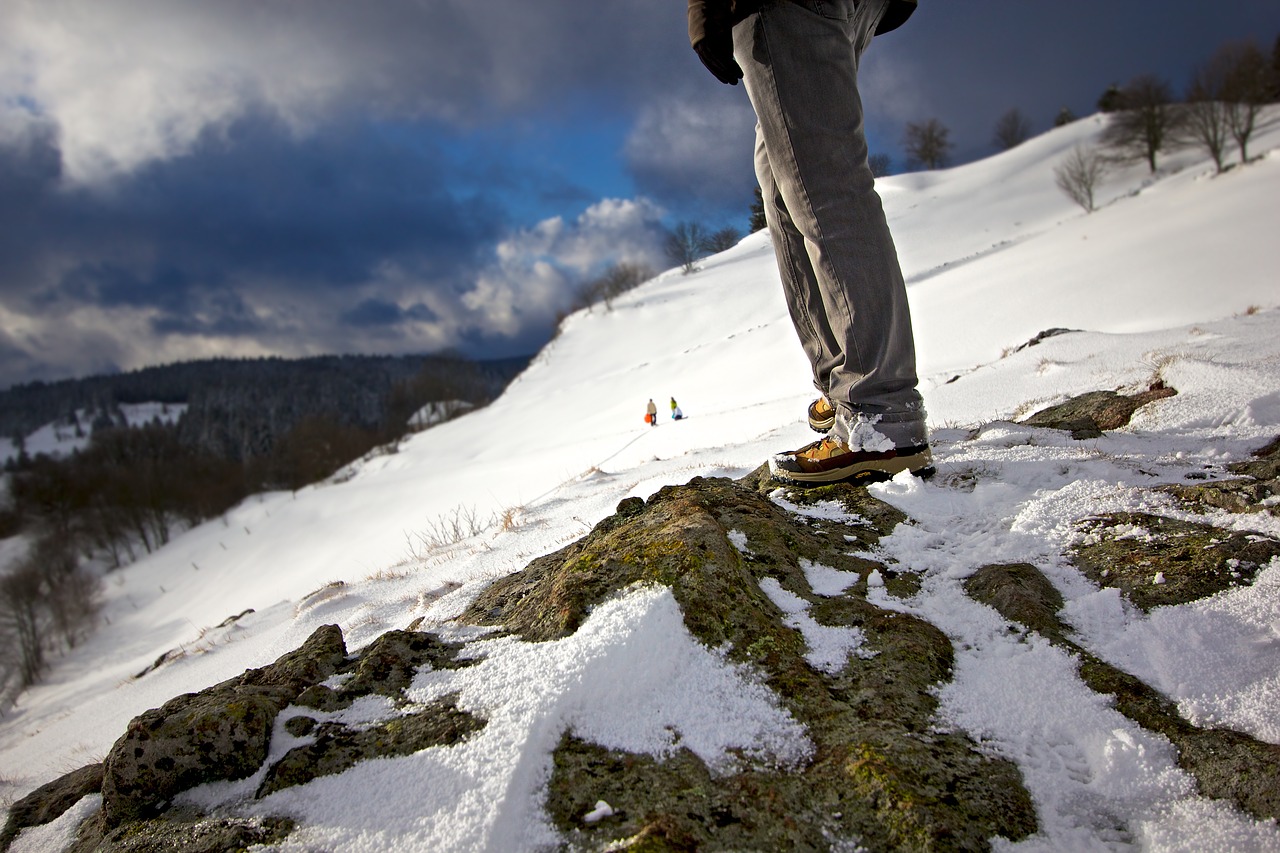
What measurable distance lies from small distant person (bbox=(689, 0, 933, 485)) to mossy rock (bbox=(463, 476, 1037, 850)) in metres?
0.64

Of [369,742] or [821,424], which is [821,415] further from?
[369,742]

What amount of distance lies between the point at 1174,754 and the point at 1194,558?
70 centimetres

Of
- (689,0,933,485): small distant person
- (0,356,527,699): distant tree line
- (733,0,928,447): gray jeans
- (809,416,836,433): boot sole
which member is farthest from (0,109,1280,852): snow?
(0,356,527,699): distant tree line

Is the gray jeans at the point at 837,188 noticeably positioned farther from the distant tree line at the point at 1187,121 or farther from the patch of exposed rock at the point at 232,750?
the distant tree line at the point at 1187,121

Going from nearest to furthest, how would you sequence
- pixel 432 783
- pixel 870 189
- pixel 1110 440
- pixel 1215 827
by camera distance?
pixel 1215 827, pixel 432 783, pixel 870 189, pixel 1110 440

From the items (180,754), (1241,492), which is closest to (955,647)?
(1241,492)

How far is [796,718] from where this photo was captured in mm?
1078

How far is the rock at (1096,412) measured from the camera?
9.42 feet

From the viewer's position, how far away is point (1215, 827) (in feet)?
2.67

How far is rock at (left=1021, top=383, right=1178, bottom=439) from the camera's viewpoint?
287 cm

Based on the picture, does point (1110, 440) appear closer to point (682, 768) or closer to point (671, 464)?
point (682, 768)

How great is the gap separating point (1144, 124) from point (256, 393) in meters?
140

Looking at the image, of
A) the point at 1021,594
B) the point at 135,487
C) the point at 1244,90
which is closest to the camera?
the point at 1021,594

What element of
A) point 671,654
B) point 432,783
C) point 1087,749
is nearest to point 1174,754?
point 1087,749
